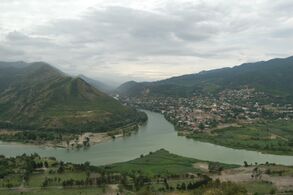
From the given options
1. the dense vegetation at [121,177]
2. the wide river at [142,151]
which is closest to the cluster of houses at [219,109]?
the wide river at [142,151]

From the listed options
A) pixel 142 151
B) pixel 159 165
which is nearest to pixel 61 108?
pixel 142 151

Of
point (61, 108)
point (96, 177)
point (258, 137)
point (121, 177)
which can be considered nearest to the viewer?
point (121, 177)

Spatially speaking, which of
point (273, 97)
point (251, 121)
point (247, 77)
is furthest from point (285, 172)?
point (247, 77)

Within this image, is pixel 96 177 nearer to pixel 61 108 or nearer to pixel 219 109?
pixel 61 108

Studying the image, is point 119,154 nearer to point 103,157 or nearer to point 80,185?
point 103,157

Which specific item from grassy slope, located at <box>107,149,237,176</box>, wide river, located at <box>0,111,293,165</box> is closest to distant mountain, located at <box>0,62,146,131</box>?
wide river, located at <box>0,111,293,165</box>

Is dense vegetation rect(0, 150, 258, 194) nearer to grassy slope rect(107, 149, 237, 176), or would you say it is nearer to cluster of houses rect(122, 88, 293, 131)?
grassy slope rect(107, 149, 237, 176)

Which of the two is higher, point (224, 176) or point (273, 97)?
point (273, 97)
